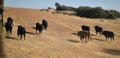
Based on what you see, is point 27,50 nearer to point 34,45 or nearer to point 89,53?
point 34,45

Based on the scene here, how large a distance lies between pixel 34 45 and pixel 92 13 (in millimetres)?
50885

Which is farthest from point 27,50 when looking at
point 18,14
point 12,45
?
point 18,14

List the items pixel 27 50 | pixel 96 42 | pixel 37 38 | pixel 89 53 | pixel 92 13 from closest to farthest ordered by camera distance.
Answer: pixel 27 50, pixel 89 53, pixel 37 38, pixel 96 42, pixel 92 13

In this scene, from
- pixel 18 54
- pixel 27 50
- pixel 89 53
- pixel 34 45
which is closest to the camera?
pixel 18 54

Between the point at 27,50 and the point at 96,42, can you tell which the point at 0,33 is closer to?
the point at 27,50

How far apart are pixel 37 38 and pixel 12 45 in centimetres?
564

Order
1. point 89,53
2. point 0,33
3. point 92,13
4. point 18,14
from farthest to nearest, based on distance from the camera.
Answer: point 92,13
point 18,14
point 89,53
point 0,33

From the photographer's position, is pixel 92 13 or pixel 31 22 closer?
pixel 31 22

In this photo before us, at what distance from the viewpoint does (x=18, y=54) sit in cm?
1872

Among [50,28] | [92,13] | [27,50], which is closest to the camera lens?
[27,50]

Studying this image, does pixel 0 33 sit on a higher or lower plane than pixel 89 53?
higher

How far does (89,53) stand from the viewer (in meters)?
24.3

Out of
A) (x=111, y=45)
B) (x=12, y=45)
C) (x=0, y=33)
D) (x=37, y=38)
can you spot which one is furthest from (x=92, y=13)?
(x=0, y=33)

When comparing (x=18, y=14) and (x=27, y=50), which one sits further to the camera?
(x=18, y=14)
